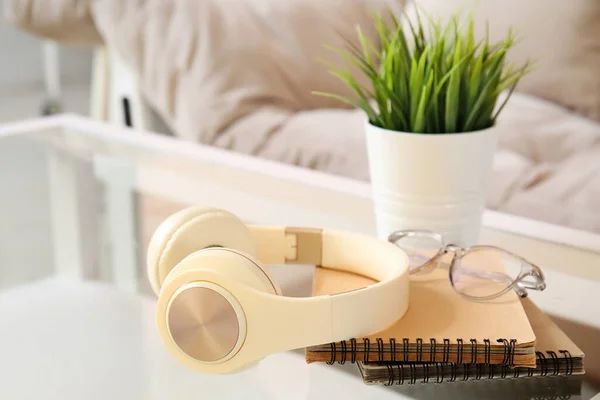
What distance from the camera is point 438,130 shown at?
0.62 meters

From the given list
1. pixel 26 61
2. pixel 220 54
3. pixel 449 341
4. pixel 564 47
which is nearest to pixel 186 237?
pixel 449 341

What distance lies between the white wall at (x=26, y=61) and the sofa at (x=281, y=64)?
1.89 m

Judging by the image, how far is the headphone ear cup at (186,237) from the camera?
0.53m

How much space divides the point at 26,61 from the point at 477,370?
3416mm

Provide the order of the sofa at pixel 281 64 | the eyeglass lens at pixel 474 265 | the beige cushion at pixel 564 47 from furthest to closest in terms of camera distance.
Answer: the beige cushion at pixel 564 47 → the sofa at pixel 281 64 → the eyeglass lens at pixel 474 265

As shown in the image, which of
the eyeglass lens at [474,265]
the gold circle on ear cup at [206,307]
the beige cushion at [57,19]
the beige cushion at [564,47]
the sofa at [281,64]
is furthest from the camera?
the beige cushion at [57,19]

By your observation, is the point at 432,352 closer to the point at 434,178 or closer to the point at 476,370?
the point at 476,370

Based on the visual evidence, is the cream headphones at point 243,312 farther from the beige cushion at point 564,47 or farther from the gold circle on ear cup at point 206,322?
the beige cushion at point 564,47

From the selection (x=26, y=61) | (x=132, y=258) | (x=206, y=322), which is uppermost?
(x=206, y=322)

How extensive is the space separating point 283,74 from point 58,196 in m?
0.69

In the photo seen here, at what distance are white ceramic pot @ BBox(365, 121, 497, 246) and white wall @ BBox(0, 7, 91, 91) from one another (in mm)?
3053

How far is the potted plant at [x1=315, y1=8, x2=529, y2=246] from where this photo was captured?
604mm

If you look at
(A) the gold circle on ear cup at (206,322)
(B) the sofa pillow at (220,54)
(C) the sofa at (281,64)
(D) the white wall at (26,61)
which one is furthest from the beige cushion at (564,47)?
(D) the white wall at (26,61)

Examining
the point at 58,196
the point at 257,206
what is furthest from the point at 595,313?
the point at 58,196
